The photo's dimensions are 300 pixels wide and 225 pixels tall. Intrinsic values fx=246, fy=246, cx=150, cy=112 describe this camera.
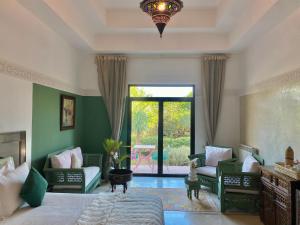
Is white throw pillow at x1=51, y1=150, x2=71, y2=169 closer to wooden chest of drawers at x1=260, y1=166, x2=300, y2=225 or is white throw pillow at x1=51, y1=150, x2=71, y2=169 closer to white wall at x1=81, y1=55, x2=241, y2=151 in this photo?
white wall at x1=81, y1=55, x2=241, y2=151

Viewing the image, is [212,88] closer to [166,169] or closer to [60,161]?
[166,169]

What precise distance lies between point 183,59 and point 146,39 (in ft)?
3.57

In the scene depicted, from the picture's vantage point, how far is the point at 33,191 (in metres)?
2.68

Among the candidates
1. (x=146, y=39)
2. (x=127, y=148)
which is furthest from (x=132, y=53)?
(x=127, y=148)

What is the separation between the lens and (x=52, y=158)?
4.29 meters

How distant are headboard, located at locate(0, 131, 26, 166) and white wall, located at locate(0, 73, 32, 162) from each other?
0.08m

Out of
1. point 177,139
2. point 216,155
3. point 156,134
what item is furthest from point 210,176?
point 156,134

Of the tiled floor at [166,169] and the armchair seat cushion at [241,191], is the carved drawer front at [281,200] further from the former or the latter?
the tiled floor at [166,169]

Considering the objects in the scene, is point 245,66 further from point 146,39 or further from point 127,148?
point 127,148

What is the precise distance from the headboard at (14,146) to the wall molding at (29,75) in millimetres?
825

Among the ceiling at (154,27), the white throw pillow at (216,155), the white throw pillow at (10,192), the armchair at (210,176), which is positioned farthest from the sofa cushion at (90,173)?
the ceiling at (154,27)

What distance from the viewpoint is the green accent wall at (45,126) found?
4.07 metres

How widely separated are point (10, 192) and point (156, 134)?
4188 mm

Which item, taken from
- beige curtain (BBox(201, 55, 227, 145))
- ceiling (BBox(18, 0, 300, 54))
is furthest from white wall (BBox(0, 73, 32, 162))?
beige curtain (BBox(201, 55, 227, 145))
